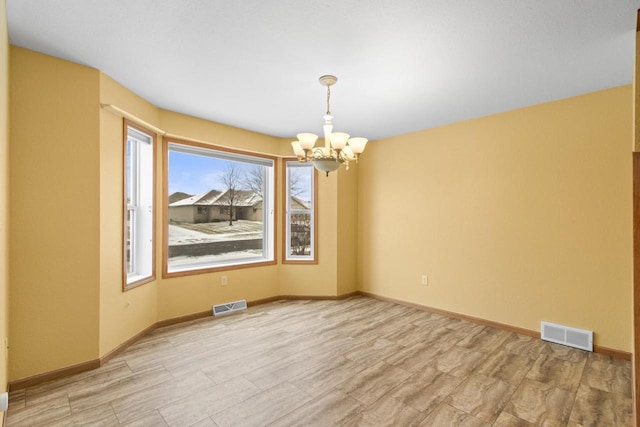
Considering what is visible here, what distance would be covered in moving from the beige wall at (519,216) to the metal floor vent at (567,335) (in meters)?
0.06

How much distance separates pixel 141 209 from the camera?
3480 millimetres

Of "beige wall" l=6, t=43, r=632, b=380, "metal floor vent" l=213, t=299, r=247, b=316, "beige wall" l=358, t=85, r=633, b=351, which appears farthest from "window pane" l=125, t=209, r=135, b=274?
"beige wall" l=358, t=85, r=633, b=351

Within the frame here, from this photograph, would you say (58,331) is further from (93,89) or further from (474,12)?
(474,12)

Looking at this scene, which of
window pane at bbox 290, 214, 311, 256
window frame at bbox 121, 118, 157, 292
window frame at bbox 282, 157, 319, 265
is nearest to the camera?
window frame at bbox 121, 118, 157, 292

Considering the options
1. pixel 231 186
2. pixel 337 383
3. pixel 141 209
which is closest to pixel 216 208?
pixel 231 186

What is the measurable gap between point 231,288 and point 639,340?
3.94m

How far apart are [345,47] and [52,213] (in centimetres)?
260

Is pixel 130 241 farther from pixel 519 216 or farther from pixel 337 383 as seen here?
pixel 519 216

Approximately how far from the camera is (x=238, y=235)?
4.57m

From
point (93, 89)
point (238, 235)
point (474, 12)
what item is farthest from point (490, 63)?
point (238, 235)

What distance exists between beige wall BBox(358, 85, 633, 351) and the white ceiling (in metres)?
0.45

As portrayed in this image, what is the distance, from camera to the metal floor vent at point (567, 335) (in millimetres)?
2973

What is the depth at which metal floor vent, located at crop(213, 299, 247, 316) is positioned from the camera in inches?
158

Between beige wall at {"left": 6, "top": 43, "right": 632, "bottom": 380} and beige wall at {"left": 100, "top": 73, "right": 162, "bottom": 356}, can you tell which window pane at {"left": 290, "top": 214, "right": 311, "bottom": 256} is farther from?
beige wall at {"left": 100, "top": 73, "right": 162, "bottom": 356}
